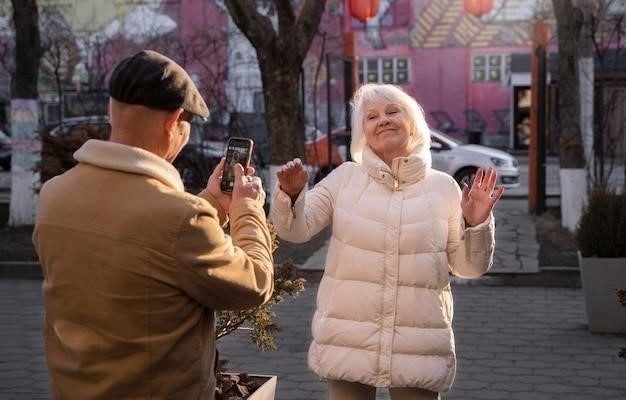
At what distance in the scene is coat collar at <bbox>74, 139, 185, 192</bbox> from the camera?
2.12 m

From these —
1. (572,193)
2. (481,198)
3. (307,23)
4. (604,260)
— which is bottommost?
(572,193)

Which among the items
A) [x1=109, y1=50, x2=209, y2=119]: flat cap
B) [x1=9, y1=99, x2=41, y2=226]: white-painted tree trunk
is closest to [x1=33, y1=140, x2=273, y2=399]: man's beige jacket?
[x1=109, y1=50, x2=209, y2=119]: flat cap

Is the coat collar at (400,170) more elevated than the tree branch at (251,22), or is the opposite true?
the tree branch at (251,22)

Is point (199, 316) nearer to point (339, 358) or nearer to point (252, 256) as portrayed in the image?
point (252, 256)

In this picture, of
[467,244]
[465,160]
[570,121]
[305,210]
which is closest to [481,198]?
[467,244]

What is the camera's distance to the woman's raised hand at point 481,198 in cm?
311

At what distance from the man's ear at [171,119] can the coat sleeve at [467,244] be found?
136 centimetres

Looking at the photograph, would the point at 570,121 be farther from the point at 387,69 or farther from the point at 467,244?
the point at 387,69

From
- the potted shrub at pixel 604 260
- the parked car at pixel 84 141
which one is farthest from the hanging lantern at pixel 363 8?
the potted shrub at pixel 604 260

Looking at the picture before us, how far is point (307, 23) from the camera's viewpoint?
1077cm

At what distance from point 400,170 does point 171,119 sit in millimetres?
1248

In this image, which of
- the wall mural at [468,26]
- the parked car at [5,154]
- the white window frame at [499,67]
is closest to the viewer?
the parked car at [5,154]

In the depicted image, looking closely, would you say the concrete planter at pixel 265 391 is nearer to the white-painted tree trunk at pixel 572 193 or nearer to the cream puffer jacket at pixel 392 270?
the cream puffer jacket at pixel 392 270

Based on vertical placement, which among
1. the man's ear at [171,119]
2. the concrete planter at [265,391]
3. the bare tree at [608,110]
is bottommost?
the concrete planter at [265,391]
